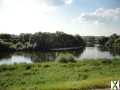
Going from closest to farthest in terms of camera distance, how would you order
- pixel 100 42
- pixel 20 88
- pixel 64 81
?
pixel 20 88, pixel 64 81, pixel 100 42

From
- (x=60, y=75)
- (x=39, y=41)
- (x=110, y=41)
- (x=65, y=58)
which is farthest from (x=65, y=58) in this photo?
(x=110, y=41)

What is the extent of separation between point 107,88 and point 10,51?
1717mm

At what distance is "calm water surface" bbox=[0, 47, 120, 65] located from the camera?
4.54 m

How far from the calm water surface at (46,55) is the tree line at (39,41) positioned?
10 centimetres

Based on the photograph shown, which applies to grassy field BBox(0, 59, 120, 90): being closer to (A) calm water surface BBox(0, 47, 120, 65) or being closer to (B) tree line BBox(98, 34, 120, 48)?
(A) calm water surface BBox(0, 47, 120, 65)

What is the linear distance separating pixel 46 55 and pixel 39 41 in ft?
0.85

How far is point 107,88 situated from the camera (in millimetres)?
4887

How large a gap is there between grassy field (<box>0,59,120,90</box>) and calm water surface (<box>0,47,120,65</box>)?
7 cm

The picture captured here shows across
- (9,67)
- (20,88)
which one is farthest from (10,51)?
(20,88)

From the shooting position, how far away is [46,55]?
4770mm

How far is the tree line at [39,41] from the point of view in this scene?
4.61 metres

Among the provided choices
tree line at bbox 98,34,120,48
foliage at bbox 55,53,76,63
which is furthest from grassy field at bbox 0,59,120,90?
tree line at bbox 98,34,120,48

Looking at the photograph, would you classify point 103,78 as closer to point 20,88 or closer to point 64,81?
point 64,81

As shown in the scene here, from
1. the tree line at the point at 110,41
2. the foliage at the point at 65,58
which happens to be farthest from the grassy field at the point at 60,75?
the tree line at the point at 110,41
